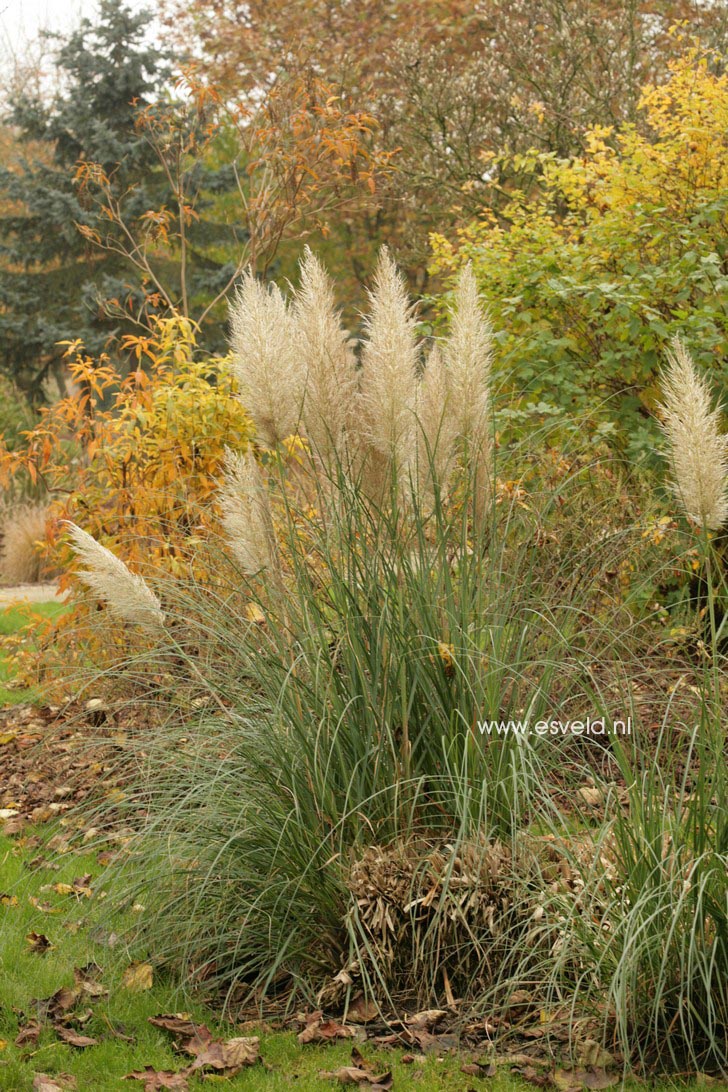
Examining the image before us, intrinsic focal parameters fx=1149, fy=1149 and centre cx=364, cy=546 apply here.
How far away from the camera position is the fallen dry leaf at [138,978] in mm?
3703

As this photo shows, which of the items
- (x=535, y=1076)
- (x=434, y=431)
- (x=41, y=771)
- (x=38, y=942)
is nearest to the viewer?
(x=535, y=1076)

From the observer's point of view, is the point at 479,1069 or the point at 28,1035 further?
the point at 28,1035

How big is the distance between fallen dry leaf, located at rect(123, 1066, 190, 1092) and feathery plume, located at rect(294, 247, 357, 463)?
193 centimetres

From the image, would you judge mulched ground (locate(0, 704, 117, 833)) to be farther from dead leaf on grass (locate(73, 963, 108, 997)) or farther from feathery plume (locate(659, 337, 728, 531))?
feathery plume (locate(659, 337, 728, 531))

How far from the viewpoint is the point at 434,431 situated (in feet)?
12.8

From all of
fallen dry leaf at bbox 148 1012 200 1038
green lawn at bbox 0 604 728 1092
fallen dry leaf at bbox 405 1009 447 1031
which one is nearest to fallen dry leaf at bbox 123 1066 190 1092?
green lawn at bbox 0 604 728 1092

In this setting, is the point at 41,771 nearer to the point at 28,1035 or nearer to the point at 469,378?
the point at 28,1035

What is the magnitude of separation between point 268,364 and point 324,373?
0.62ft

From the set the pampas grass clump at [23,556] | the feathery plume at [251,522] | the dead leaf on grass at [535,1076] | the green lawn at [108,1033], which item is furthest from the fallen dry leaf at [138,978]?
the pampas grass clump at [23,556]

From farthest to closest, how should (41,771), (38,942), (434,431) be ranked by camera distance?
(41,771), (38,942), (434,431)

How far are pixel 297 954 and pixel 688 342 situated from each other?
13.4 feet

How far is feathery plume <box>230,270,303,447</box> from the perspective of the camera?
150 inches

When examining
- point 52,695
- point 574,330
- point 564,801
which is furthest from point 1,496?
point 564,801

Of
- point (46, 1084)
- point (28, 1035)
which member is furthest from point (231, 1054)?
point (28, 1035)
